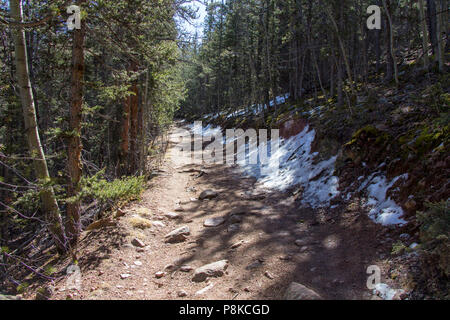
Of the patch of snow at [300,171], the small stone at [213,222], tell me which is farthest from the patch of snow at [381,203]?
the small stone at [213,222]

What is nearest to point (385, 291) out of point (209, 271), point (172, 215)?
point (209, 271)

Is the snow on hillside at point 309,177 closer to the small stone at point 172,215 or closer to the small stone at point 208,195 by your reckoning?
the small stone at point 208,195

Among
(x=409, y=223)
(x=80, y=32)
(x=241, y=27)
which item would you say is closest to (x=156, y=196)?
(x=80, y=32)

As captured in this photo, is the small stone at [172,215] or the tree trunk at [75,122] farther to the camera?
the small stone at [172,215]

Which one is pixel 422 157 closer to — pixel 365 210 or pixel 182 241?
pixel 365 210

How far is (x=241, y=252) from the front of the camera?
16.9 ft

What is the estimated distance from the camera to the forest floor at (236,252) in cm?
399

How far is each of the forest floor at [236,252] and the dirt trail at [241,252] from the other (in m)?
0.02

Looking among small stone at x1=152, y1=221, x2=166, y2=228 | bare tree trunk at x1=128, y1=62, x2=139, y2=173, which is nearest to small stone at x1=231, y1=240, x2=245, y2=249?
small stone at x1=152, y1=221, x2=166, y2=228

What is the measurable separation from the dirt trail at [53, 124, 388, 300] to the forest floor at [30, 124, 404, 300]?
0.02 metres

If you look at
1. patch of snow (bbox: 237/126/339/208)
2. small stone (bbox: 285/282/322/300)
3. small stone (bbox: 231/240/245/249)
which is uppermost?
patch of snow (bbox: 237/126/339/208)

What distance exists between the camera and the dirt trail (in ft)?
13.1

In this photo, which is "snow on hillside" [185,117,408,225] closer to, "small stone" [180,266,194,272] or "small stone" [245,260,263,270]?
"small stone" [245,260,263,270]

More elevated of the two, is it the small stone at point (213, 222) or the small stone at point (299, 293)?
the small stone at point (299, 293)
